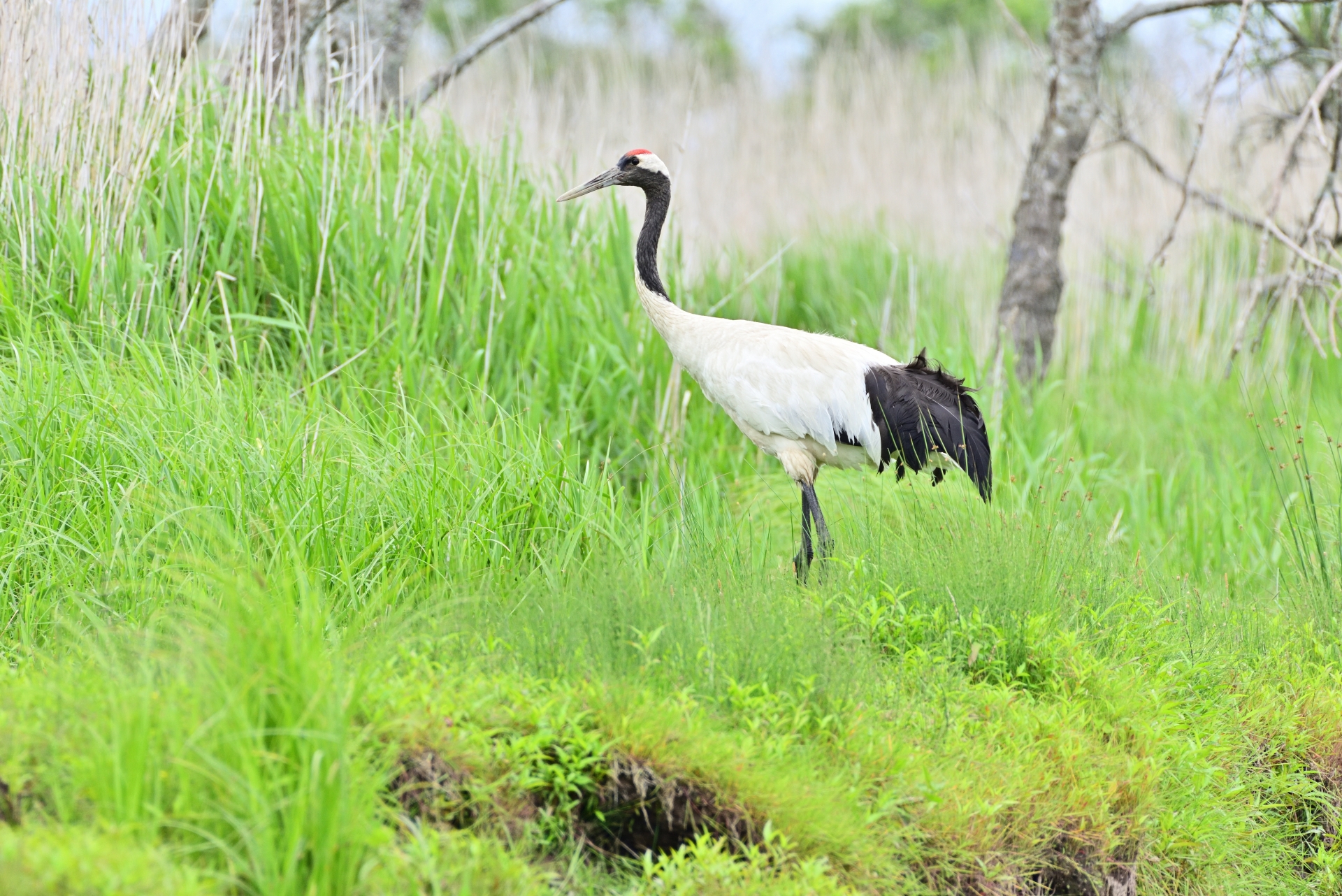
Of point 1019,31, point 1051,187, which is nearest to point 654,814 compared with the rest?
point 1019,31

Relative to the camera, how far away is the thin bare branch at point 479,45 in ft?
20.3

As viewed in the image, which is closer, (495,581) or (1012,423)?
(495,581)

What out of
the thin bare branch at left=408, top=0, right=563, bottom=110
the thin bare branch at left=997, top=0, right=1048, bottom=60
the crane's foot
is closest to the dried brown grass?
the thin bare branch at left=408, top=0, right=563, bottom=110

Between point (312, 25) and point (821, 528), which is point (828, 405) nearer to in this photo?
point (821, 528)

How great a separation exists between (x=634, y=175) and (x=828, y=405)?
1.29 m

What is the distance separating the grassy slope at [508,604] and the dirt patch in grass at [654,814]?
1.0 inches

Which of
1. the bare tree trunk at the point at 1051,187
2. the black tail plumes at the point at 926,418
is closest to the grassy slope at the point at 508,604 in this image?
the black tail plumes at the point at 926,418

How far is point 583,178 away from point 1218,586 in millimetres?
4712

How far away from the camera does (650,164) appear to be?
4.73m

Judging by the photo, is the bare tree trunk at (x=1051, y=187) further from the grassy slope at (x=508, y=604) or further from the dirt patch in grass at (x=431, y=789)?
the dirt patch in grass at (x=431, y=789)

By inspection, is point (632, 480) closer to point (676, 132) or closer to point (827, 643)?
point (827, 643)

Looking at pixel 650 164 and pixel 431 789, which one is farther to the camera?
pixel 650 164

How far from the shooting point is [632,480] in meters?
5.49

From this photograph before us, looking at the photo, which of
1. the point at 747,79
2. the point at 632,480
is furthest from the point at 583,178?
the point at 747,79
